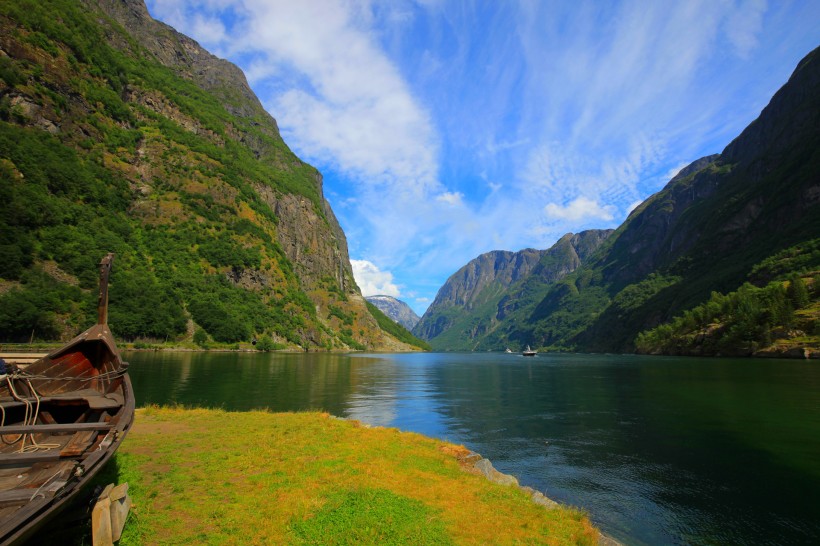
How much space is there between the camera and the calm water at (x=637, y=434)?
57.9 ft

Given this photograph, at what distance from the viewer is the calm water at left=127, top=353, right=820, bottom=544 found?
57.9 feet

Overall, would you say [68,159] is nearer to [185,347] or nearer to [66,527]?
[185,347]

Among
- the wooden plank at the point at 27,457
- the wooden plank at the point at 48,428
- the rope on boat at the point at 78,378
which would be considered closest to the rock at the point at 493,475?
the wooden plank at the point at 48,428

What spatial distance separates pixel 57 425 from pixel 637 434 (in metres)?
36.7

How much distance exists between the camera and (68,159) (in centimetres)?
12950

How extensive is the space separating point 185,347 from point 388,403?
111967 millimetres

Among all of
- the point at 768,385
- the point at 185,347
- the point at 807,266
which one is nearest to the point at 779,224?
the point at 807,266

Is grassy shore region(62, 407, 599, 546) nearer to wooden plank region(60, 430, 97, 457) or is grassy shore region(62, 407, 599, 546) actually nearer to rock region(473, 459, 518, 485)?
rock region(473, 459, 518, 485)

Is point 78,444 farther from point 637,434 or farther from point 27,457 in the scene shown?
point 637,434

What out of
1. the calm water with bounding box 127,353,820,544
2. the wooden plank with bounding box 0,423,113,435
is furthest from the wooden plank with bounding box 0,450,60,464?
the calm water with bounding box 127,353,820,544

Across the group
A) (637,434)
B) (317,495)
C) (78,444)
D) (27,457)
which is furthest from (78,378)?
(637,434)

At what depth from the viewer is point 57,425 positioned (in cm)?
989

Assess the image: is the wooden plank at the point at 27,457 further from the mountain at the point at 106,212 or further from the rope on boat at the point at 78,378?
the mountain at the point at 106,212

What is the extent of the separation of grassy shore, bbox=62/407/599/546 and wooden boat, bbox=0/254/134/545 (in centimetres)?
259
